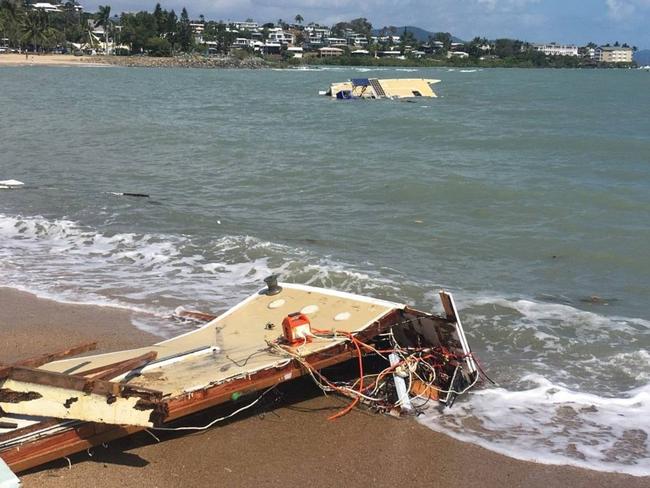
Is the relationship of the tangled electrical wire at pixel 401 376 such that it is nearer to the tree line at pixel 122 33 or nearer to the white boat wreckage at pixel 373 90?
the white boat wreckage at pixel 373 90

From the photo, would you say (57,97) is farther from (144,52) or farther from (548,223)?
(144,52)

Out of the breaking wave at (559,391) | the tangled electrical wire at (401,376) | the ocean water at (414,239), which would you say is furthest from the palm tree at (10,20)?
the tangled electrical wire at (401,376)

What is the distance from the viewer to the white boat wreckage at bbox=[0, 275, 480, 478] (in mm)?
4441

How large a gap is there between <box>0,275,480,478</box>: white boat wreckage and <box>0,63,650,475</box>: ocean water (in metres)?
0.52

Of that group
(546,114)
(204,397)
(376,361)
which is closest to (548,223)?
(376,361)

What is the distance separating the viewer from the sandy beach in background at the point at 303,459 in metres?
4.71

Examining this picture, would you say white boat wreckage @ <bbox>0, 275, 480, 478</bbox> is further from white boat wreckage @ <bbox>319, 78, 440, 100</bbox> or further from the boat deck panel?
white boat wreckage @ <bbox>319, 78, 440, 100</bbox>

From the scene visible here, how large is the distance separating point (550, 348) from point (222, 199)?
9.83m

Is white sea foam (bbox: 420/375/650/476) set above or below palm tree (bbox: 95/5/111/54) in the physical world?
below

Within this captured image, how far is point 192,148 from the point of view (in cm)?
2388

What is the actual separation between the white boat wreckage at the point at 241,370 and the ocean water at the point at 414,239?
0.52 m

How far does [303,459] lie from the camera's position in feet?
16.4

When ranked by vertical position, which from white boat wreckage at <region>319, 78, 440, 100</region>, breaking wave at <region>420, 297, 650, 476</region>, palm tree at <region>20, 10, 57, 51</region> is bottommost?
breaking wave at <region>420, 297, 650, 476</region>

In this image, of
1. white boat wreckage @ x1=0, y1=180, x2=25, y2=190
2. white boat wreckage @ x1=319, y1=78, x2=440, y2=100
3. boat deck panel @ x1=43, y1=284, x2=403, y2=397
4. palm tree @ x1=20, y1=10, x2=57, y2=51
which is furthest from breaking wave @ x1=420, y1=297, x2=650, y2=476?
palm tree @ x1=20, y1=10, x2=57, y2=51
